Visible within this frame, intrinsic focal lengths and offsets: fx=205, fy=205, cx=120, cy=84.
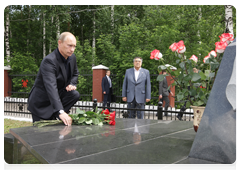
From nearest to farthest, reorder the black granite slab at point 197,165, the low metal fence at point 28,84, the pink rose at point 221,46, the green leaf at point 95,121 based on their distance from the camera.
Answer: the black granite slab at point 197,165 < the pink rose at point 221,46 < the green leaf at point 95,121 < the low metal fence at point 28,84

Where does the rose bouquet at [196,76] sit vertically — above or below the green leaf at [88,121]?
above

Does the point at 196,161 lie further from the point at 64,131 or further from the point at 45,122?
the point at 45,122

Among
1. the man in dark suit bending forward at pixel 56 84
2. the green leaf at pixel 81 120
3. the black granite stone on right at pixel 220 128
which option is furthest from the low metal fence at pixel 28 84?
the black granite stone on right at pixel 220 128

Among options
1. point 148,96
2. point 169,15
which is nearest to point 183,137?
point 148,96

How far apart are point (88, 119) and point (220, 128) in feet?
5.54

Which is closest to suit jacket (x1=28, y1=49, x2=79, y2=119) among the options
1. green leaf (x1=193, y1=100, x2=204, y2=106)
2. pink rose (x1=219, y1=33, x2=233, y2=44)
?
green leaf (x1=193, y1=100, x2=204, y2=106)

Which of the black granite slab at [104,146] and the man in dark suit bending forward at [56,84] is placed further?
the man in dark suit bending forward at [56,84]

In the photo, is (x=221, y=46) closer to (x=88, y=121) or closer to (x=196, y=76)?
(x=196, y=76)

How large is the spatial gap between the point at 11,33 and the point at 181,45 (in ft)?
84.2

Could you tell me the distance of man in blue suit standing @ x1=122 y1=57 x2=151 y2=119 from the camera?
18.6ft

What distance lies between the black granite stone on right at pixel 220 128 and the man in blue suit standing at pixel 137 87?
163 inches

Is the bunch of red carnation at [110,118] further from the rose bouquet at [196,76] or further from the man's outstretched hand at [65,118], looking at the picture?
the rose bouquet at [196,76]

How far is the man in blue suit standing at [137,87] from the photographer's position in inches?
223

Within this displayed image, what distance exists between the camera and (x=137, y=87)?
568 centimetres
